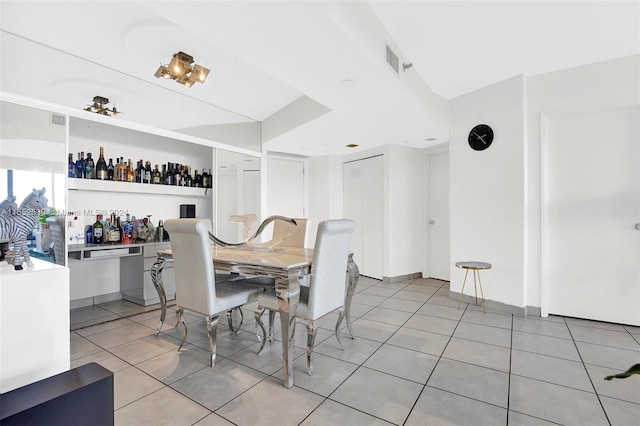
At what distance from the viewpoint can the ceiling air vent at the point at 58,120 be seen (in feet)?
8.80

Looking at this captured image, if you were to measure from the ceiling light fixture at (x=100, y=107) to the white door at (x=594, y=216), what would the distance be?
4.57 meters

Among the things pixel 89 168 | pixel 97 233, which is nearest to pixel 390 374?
pixel 97 233

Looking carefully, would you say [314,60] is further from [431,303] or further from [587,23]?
[431,303]

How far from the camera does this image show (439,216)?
5074 millimetres

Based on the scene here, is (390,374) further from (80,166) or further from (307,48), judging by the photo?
(80,166)

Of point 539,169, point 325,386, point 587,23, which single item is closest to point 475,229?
point 539,169

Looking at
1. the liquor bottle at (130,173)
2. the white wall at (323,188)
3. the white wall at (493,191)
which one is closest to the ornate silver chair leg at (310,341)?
the white wall at (493,191)

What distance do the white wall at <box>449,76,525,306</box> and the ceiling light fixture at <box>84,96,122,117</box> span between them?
389 centimetres

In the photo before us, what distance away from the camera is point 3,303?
131 centimetres

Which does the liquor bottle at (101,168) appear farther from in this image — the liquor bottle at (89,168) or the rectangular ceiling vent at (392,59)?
the rectangular ceiling vent at (392,59)

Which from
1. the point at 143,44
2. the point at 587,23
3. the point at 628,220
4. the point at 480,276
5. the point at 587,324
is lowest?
the point at 587,324

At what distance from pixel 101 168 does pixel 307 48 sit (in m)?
2.87

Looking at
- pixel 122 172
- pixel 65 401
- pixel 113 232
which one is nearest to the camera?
pixel 65 401

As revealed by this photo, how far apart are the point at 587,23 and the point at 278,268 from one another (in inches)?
125
